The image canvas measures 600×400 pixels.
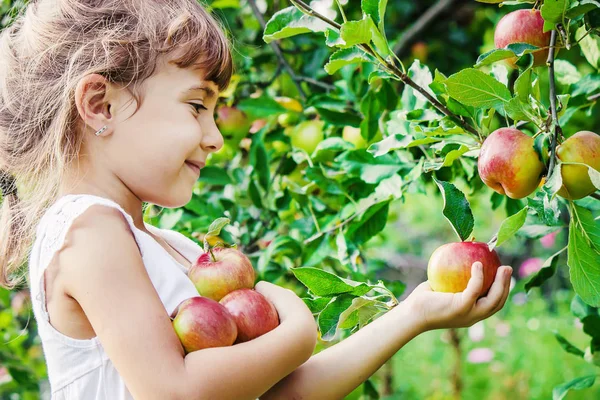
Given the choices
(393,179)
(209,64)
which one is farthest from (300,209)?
(209,64)

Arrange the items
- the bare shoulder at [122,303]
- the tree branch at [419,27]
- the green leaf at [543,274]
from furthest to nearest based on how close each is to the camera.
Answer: the tree branch at [419,27]
the green leaf at [543,274]
the bare shoulder at [122,303]

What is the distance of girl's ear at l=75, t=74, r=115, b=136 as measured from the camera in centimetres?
103

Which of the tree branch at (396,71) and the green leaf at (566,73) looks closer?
the tree branch at (396,71)

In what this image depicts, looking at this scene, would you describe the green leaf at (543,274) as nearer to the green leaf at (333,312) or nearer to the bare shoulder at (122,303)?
the green leaf at (333,312)

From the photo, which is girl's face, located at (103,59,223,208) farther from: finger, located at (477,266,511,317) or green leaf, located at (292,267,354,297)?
finger, located at (477,266,511,317)

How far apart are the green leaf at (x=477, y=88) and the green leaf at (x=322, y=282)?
0.30 meters

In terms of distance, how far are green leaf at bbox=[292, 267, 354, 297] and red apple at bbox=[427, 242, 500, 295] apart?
13 centimetres

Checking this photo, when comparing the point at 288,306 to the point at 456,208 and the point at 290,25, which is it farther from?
the point at 290,25

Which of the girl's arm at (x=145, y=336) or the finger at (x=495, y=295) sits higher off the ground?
the girl's arm at (x=145, y=336)

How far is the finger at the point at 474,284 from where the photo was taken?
91 centimetres

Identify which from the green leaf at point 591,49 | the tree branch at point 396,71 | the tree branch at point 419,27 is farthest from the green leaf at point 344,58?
the tree branch at point 419,27

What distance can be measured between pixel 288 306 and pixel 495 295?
26 cm

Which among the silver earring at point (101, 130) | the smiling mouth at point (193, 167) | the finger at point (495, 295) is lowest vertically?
the finger at point (495, 295)

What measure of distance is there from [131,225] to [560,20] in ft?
2.09
